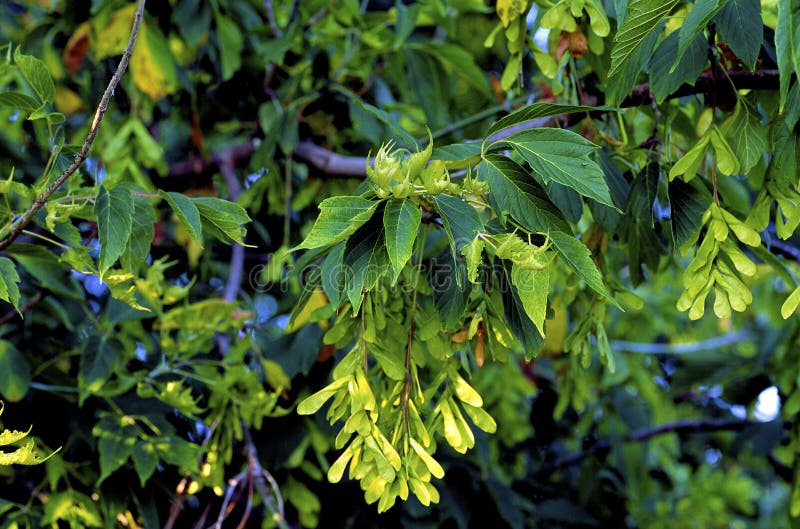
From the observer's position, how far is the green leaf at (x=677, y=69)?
2.97 feet

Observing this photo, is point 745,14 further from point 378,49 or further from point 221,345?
point 221,345

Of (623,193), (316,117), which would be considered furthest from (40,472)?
(623,193)

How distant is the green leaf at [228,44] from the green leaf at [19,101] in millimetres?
714

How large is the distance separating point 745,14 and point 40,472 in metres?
1.16

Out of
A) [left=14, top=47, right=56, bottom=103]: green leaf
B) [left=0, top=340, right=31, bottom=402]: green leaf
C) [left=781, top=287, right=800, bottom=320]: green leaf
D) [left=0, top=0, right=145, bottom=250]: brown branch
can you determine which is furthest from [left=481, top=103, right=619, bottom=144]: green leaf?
[left=0, top=340, right=31, bottom=402]: green leaf

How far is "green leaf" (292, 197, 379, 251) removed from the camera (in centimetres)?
74

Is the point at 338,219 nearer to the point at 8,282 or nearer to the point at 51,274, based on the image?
the point at 8,282

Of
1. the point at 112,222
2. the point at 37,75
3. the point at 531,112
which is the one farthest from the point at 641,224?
the point at 37,75

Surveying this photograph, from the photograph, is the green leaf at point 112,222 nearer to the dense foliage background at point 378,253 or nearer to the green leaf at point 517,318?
the dense foliage background at point 378,253

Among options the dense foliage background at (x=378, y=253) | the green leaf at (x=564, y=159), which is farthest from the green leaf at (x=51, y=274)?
the green leaf at (x=564, y=159)

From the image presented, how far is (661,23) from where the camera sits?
0.88 m

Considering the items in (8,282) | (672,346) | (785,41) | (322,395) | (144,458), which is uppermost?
(785,41)

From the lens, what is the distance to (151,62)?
5.16ft

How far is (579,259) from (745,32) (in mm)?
312
